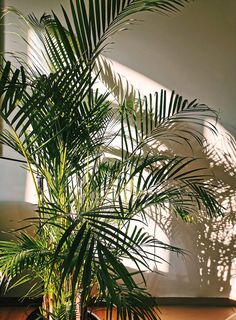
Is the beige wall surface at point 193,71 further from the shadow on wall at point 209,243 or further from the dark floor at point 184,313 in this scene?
the dark floor at point 184,313

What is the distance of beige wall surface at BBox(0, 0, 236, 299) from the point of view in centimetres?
190

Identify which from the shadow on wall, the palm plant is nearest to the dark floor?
the shadow on wall

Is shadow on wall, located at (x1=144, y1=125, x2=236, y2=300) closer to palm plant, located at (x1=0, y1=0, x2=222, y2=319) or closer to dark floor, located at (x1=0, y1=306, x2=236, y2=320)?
dark floor, located at (x1=0, y1=306, x2=236, y2=320)

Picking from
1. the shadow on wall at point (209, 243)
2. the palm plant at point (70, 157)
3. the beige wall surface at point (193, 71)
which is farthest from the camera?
the shadow on wall at point (209, 243)

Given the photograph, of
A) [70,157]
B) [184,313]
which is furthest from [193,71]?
[184,313]

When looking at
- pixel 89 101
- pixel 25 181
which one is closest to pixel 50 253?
pixel 89 101

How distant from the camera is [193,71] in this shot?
1949mm

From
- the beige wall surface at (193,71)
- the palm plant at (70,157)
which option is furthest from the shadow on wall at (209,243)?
the palm plant at (70,157)

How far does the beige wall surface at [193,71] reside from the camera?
1898 mm

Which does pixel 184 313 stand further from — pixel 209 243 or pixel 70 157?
pixel 70 157

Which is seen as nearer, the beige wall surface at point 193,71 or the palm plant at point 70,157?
the palm plant at point 70,157

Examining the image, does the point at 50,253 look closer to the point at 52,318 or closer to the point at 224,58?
the point at 52,318

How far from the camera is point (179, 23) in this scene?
6.25 ft

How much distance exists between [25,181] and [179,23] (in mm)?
1168
